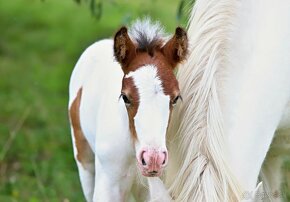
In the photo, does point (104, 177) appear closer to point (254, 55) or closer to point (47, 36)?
point (254, 55)

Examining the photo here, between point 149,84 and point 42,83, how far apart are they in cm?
648

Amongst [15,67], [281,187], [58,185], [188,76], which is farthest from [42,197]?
[15,67]

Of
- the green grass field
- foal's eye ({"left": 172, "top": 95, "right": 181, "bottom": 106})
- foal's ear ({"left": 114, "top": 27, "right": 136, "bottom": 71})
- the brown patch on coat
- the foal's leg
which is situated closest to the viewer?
foal's eye ({"left": 172, "top": 95, "right": 181, "bottom": 106})

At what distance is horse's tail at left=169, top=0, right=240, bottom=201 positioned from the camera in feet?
15.2

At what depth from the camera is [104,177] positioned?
16.9ft

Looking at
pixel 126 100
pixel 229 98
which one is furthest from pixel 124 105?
pixel 229 98

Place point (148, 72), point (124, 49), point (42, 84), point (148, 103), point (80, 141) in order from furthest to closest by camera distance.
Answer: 1. point (42, 84)
2. point (80, 141)
3. point (124, 49)
4. point (148, 72)
5. point (148, 103)

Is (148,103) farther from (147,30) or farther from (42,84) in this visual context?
(42,84)

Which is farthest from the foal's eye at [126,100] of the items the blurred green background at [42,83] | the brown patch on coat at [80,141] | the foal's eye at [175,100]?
the blurred green background at [42,83]

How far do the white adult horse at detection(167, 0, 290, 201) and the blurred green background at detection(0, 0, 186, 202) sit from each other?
5.22 feet

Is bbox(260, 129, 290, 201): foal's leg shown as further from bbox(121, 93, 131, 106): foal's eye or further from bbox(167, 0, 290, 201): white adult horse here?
bbox(121, 93, 131, 106): foal's eye

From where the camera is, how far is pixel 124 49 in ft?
15.5

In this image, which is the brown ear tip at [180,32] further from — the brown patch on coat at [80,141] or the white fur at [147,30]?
the brown patch on coat at [80,141]

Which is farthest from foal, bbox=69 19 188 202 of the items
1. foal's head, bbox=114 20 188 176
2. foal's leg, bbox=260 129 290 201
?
foal's leg, bbox=260 129 290 201
